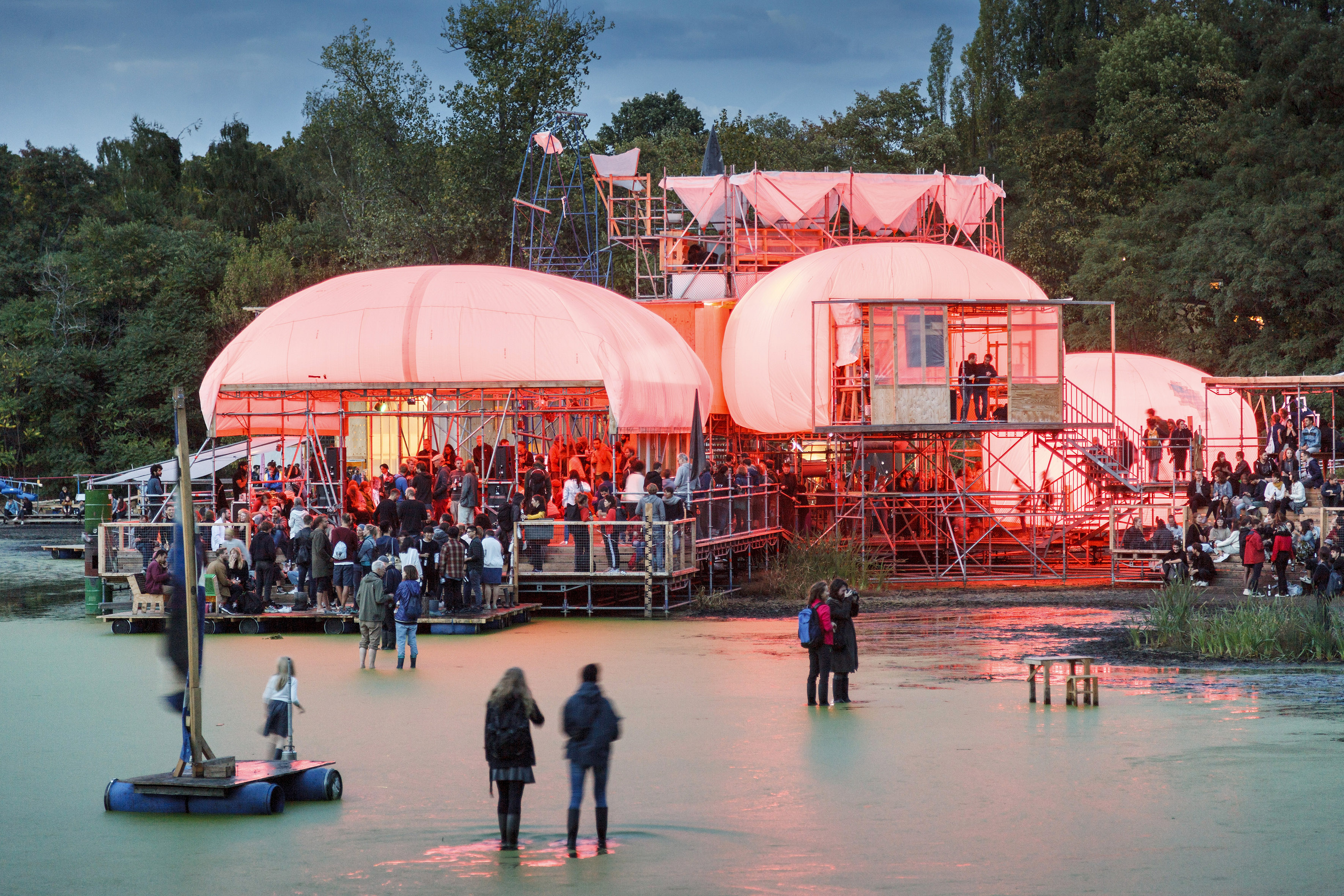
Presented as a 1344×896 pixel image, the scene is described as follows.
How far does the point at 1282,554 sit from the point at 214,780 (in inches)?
752

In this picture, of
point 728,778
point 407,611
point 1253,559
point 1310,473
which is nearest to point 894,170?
point 1310,473

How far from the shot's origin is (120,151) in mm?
80812

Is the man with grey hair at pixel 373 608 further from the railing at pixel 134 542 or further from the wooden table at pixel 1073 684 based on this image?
the wooden table at pixel 1073 684

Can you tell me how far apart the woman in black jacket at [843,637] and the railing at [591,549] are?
949cm

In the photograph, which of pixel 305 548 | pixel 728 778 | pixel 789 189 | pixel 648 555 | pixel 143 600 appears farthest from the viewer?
pixel 789 189

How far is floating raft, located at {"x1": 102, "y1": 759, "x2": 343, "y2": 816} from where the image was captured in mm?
12508

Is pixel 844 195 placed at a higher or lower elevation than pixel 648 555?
higher

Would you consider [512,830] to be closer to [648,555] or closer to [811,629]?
[811,629]

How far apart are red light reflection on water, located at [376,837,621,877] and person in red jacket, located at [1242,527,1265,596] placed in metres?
17.9

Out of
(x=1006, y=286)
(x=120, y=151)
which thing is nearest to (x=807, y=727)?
(x=1006, y=286)

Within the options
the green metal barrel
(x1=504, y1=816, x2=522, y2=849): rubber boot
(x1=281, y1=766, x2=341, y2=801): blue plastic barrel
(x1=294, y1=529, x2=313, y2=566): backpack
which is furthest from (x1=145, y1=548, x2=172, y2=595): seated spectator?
(x1=504, y1=816, x2=522, y2=849): rubber boot

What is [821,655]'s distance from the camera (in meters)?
17.4

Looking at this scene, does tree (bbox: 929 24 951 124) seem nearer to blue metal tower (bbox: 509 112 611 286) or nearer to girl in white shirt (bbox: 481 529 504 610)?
blue metal tower (bbox: 509 112 611 286)

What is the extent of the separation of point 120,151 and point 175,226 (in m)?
15.9
